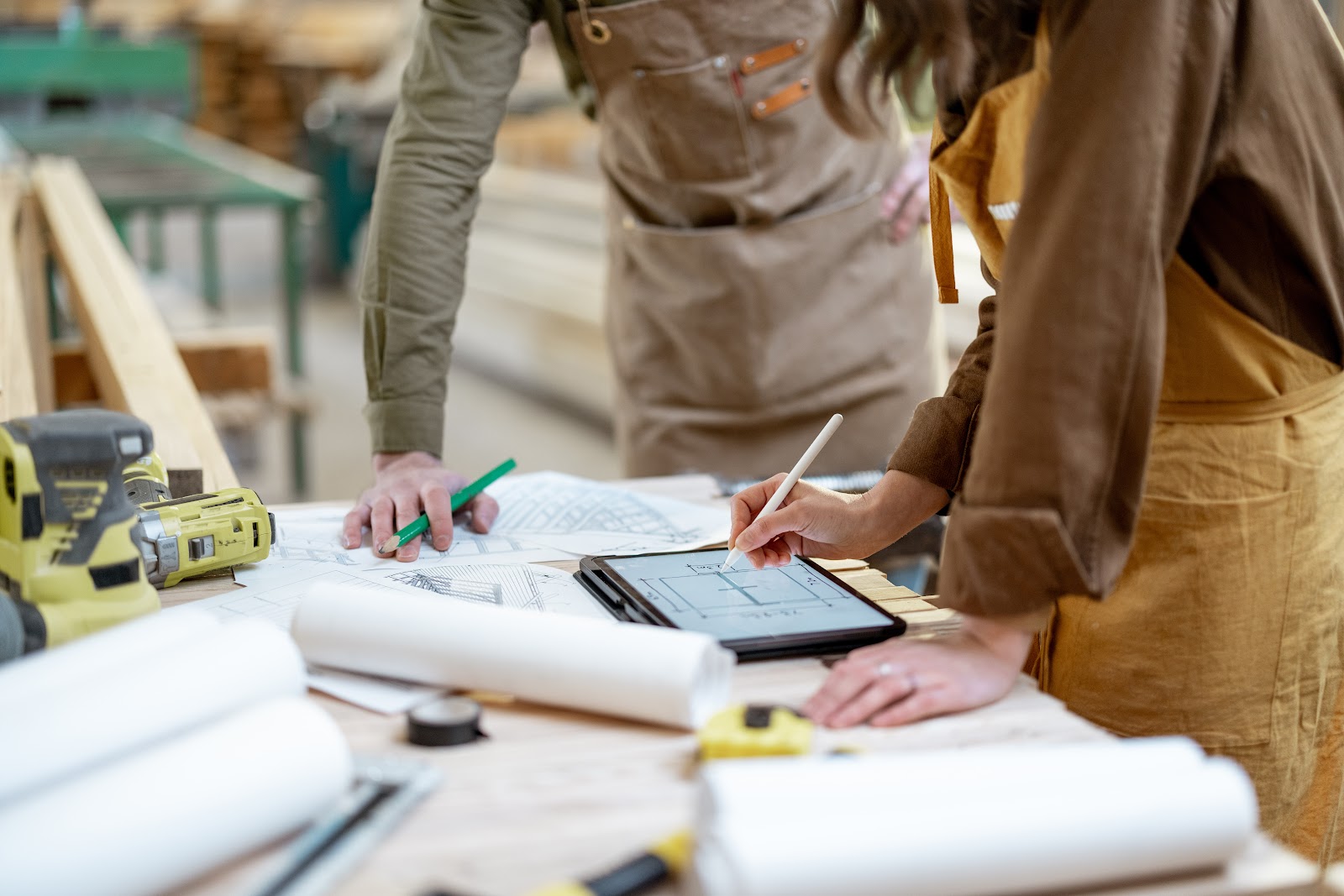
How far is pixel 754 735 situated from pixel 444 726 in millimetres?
202

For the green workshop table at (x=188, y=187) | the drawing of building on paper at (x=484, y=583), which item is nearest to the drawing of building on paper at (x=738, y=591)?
the drawing of building on paper at (x=484, y=583)

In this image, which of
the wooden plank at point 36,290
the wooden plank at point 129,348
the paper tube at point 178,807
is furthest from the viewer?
the wooden plank at point 36,290

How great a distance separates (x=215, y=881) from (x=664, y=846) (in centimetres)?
24

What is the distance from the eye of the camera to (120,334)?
211 cm

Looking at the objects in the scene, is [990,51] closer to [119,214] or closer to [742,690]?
[742,690]

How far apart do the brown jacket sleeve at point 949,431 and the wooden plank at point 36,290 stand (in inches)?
58.9

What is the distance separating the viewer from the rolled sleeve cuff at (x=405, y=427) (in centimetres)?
164

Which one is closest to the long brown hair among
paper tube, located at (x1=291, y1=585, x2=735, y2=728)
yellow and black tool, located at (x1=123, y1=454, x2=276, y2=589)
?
paper tube, located at (x1=291, y1=585, x2=735, y2=728)

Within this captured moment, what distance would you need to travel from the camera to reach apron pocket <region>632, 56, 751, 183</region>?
1.90 m

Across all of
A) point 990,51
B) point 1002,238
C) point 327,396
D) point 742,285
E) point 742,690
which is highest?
point 990,51

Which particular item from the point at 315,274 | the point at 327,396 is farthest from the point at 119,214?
the point at 315,274

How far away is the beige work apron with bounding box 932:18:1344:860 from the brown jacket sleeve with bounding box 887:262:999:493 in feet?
0.45

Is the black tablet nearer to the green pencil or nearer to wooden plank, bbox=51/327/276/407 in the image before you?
the green pencil

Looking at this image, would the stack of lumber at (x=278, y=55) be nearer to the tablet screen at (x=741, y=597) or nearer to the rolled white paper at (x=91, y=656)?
the tablet screen at (x=741, y=597)
